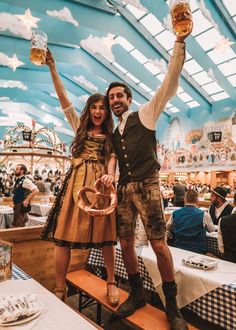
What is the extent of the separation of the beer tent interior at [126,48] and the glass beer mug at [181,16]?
5.74 m

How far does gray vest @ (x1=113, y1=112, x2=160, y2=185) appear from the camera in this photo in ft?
5.32

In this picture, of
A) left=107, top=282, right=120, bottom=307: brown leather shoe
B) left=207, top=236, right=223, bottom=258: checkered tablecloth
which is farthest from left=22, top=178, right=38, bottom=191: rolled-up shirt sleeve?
left=107, top=282, right=120, bottom=307: brown leather shoe

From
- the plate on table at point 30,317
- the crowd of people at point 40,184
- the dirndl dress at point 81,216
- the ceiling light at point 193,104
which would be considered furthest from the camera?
the ceiling light at point 193,104

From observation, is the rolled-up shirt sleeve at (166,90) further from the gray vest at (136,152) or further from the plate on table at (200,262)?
the plate on table at (200,262)

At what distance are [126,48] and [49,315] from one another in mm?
10167

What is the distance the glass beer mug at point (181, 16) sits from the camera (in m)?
1.26

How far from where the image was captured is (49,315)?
3.39ft

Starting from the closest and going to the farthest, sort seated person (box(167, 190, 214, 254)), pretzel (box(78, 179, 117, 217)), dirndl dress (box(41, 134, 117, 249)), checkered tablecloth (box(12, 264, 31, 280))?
1. pretzel (box(78, 179, 117, 217))
2. checkered tablecloth (box(12, 264, 31, 280))
3. dirndl dress (box(41, 134, 117, 249))
4. seated person (box(167, 190, 214, 254))

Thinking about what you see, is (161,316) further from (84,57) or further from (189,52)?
(84,57)

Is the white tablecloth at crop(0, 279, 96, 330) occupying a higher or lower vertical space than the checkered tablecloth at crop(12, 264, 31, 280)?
lower

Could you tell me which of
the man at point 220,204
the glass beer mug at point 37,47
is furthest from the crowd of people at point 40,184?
the glass beer mug at point 37,47

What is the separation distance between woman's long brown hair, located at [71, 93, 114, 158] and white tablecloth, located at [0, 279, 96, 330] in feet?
2.60

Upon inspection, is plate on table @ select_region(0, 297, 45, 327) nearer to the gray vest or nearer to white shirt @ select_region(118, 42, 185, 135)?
the gray vest

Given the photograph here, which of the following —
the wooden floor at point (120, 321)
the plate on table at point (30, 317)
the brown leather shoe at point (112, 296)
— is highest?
the plate on table at point (30, 317)
